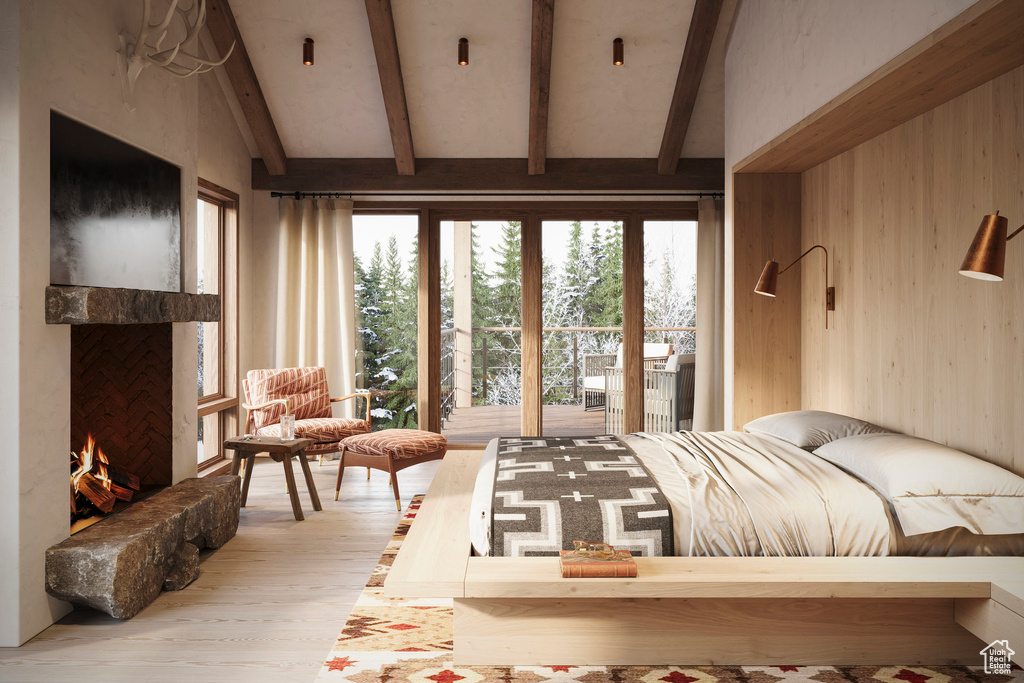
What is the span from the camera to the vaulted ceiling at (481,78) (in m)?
4.57

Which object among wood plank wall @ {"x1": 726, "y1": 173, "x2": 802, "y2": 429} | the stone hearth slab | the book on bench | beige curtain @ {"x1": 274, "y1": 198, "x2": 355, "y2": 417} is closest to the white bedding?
the book on bench

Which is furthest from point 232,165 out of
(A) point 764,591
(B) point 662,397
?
(A) point 764,591

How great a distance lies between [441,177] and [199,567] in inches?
139

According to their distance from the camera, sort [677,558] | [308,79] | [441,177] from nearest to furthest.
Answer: [677,558], [308,79], [441,177]

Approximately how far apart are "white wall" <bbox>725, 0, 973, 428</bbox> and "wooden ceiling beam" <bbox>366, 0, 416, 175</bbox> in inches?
87.1

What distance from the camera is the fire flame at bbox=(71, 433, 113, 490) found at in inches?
119

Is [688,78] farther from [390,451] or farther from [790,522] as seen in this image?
[790,522]

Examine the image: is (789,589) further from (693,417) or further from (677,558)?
(693,417)

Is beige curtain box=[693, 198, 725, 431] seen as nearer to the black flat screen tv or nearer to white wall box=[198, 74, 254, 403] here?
white wall box=[198, 74, 254, 403]

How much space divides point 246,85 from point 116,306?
2730mm

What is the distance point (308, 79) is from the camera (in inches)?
199

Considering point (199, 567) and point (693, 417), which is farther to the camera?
point (693, 417)

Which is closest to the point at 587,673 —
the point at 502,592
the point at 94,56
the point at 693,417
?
the point at 502,592

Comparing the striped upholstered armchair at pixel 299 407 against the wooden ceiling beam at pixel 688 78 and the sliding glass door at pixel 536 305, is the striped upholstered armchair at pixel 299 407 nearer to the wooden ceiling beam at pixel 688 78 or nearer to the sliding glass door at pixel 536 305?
the sliding glass door at pixel 536 305
